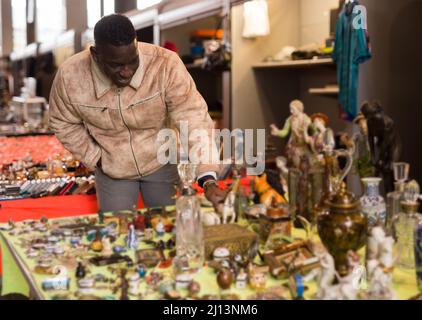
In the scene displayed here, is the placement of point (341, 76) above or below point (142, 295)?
above

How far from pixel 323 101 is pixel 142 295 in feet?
10.0

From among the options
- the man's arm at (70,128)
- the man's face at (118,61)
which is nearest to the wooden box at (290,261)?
the man's face at (118,61)

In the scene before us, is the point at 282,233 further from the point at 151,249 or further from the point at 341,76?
the point at 341,76

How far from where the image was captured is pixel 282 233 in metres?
1.31

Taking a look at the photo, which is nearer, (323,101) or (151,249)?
(151,249)

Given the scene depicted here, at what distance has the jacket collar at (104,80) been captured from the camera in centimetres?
160

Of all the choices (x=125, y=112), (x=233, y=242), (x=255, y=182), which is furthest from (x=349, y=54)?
(x=233, y=242)

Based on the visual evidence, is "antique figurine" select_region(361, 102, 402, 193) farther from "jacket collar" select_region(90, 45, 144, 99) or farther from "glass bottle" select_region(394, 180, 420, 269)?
"jacket collar" select_region(90, 45, 144, 99)

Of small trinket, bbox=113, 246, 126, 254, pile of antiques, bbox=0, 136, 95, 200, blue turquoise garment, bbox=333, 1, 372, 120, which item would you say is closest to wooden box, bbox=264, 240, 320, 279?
small trinket, bbox=113, 246, 126, 254

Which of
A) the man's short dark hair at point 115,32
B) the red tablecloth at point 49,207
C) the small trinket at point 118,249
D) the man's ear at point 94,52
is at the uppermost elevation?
the man's short dark hair at point 115,32

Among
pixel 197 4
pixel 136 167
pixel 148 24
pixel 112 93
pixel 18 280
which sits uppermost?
pixel 197 4

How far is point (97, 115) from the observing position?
1.70 meters

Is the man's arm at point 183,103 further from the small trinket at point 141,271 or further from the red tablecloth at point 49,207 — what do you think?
the small trinket at point 141,271
